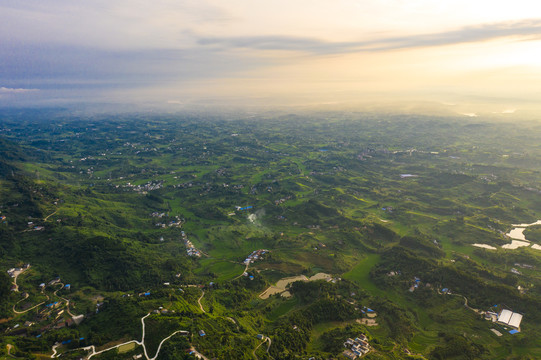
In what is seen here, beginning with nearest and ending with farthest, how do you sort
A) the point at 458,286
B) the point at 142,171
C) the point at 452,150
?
the point at 458,286
the point at 142,171
the point at 452,150

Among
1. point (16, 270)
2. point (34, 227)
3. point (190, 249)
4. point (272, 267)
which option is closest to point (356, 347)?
point (272, 267)

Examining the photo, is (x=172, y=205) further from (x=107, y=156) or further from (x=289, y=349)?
(x=107, y=156)

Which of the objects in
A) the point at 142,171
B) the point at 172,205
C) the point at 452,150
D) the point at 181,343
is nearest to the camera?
the point at 181,343

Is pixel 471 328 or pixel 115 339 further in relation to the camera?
pixel 471 328

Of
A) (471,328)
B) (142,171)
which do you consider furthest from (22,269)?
(142,171)

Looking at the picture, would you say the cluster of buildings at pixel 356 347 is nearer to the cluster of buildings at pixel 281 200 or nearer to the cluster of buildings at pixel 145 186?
the cluster of buildings at pixel 281 200

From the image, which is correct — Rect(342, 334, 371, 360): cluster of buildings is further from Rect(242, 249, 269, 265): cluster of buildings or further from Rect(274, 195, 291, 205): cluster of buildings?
Rect(274, 195, 291, 205): cluster of buildings

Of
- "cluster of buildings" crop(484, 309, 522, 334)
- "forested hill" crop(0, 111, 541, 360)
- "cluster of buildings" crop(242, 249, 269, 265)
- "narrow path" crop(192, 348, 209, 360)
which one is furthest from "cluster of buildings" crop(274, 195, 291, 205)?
"narrow path" crop(192, 348, 209, 360)
